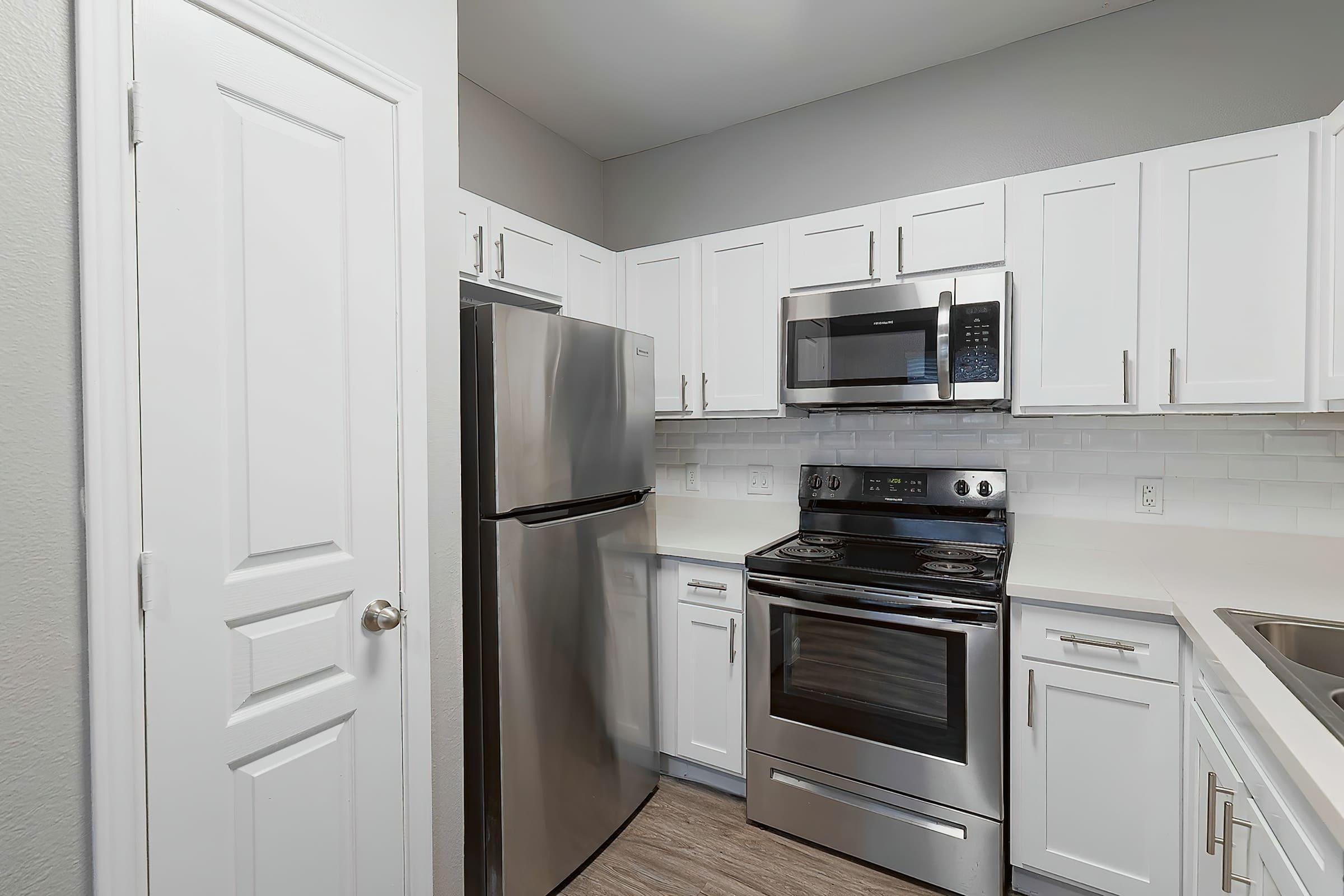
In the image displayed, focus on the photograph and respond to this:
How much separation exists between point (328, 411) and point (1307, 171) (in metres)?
2.52

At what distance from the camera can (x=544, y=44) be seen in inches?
91.7

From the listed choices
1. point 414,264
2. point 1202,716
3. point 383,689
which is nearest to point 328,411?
point 414,264

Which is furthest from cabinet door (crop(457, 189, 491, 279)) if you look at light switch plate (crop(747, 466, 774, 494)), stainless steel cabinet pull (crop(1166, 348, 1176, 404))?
stainless steel cabinet pull (crop(1166, 348, 1176, 404))

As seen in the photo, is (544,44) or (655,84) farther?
(655,84)

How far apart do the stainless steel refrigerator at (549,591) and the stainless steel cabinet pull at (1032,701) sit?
1.22 meters

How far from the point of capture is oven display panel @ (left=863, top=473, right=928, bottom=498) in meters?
2.38

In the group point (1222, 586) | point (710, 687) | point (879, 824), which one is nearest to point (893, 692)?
point (879, 824)

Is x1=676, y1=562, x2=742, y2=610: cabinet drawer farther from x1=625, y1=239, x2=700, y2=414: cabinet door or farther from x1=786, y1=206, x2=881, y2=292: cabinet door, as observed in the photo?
x1=786, y1=206, x2=881, y2=292: cabinet door

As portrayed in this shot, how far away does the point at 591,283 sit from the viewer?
8.86ft

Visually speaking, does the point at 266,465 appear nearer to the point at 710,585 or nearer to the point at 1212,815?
the point at 710,585

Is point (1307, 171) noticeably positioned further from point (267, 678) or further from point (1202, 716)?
point (267, 678)

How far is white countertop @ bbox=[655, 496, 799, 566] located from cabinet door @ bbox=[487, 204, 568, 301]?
1016 millimetres

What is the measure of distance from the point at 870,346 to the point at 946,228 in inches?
18.5

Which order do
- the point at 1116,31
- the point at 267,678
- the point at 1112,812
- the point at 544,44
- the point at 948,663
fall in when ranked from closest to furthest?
the point at 267,678
the point at 1112,812
the point at 948,663
the point at 1116,31
the point at 544,44
